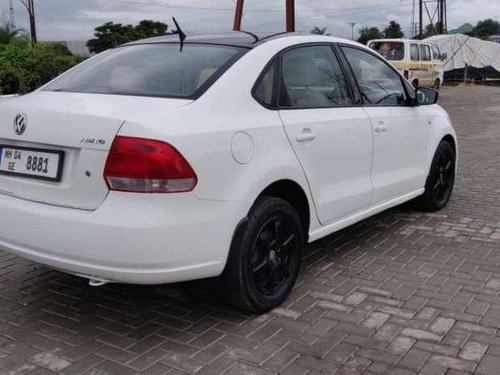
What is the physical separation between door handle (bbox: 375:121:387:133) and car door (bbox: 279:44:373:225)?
133mm

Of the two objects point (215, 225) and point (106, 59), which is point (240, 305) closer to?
point (215, 225)

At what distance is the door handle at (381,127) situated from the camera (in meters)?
4.74

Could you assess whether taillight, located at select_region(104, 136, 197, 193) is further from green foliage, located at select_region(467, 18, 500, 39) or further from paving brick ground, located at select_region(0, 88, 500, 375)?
green foliage, located at select_region(467, 18, 500, 39)

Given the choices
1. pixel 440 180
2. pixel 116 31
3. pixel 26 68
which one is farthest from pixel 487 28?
pixel 440 180

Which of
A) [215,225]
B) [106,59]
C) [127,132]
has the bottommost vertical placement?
[215,225]

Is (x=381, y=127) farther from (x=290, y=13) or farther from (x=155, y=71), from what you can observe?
(x=290, y=13)

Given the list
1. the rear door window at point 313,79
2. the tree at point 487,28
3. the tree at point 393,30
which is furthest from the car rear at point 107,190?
the tree at point 487,28

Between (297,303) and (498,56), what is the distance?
35.6 m

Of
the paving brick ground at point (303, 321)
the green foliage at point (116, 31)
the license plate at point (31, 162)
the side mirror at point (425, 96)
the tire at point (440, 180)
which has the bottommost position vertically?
the paving brick ground at point (303, 321)

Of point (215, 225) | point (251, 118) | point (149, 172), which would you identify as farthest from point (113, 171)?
point (251, 118)

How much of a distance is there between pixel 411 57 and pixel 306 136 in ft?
66.2

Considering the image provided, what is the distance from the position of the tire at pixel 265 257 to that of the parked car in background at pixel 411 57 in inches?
736

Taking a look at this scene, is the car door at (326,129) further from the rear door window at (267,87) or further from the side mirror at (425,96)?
the side mirror at (425,96)

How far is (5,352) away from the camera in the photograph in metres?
3.29
